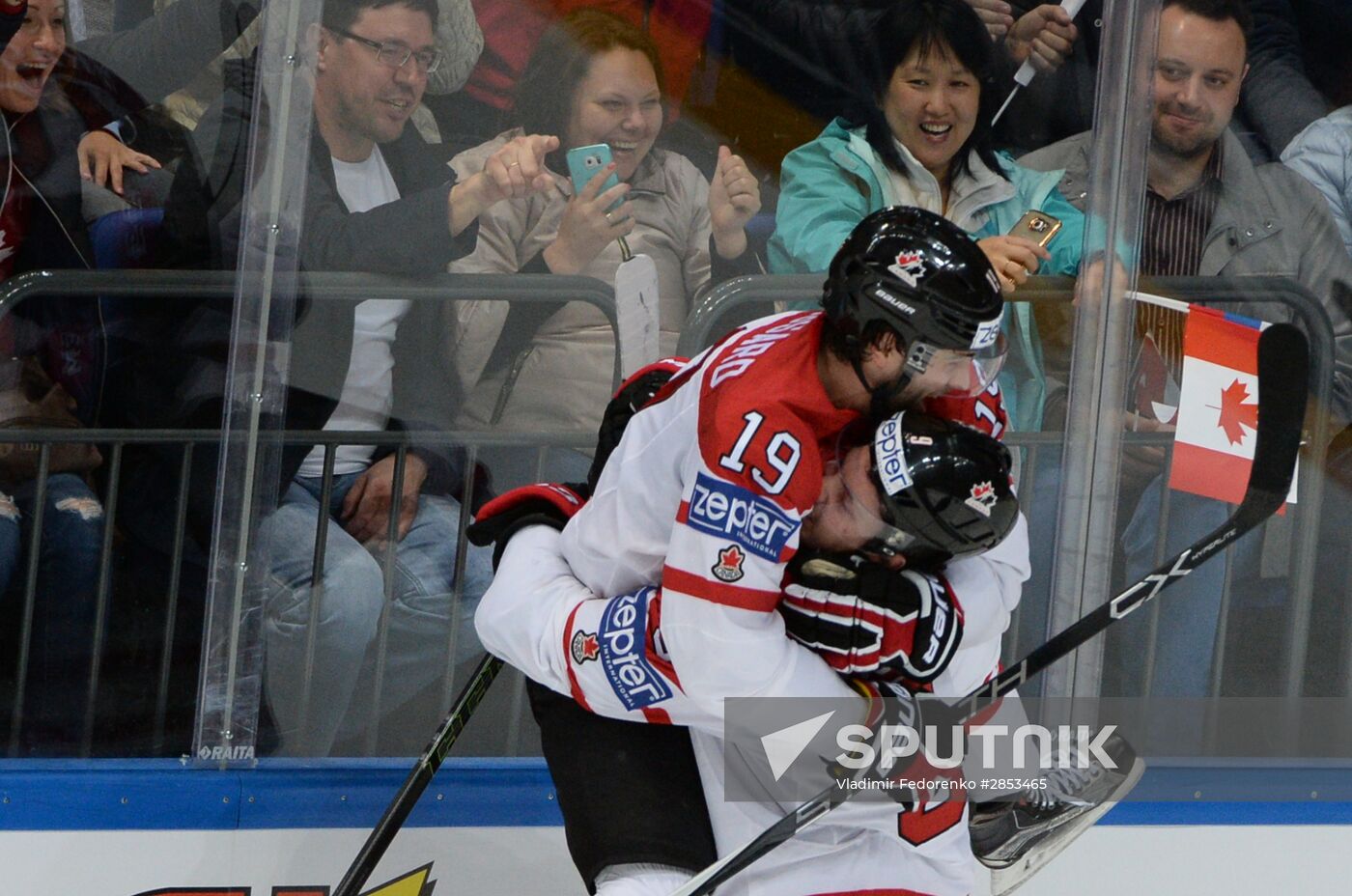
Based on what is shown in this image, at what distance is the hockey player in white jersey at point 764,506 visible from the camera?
1983 millimetres

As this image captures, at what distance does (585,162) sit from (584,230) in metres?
0.12

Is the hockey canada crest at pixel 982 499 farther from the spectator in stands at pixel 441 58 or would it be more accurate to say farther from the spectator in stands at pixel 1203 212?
the spectator in stands at pixel 441 58

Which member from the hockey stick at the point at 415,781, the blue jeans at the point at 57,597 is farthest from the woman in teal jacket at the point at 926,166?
the blue jeans at the point at 57,597

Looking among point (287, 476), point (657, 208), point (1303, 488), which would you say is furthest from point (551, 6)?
point (1303, 488)

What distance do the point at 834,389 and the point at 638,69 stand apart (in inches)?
36.3

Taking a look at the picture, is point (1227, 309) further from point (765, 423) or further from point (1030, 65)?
point (765, 423)

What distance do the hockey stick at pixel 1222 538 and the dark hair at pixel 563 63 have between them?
3.79 ft

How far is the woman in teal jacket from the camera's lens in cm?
280

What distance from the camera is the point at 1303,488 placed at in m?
2.97

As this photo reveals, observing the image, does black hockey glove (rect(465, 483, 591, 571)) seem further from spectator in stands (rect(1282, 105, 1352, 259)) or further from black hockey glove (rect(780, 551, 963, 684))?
spectator in stands (rect(1282, 105, 1352, 259))

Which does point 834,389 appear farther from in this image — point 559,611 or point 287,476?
point 287,476

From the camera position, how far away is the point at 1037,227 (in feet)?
9.37

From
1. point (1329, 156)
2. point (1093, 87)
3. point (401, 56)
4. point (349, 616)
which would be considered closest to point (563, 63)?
point (401, 56)

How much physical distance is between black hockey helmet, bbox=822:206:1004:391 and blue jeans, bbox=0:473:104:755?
4.73ft
